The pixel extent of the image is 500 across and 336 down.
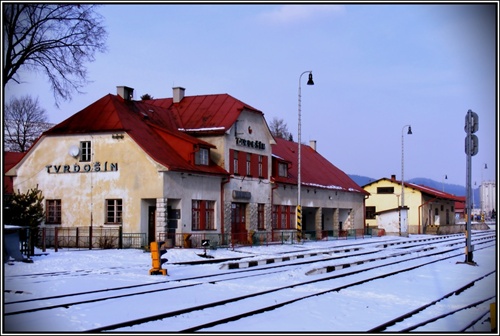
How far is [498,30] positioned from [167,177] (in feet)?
A: 86.8

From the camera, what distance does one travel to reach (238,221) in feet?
141

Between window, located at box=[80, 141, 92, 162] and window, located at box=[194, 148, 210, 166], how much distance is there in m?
5.89

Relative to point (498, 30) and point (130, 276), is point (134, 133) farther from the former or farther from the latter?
point (498, 30)

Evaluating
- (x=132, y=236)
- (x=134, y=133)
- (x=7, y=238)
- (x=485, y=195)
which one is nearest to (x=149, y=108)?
(x=134, y=133)

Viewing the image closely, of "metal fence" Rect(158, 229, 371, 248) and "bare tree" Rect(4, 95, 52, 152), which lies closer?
"metal fence" Rect(158, 229, 371, 248)

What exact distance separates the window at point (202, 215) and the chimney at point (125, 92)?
8208mm

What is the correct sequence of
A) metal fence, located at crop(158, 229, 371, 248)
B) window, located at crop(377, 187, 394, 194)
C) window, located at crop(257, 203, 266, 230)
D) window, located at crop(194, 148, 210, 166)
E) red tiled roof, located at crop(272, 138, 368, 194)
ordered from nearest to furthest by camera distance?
metal fence, located at crop(158, 229, 371, 248), window, located at crop(194, 148, 210, 166), window, located at crop(257, 203, 266, 230), red tiled roof, located at crop(272, 138, 368, 194), window, located at crop(377, 187, 394, 194)

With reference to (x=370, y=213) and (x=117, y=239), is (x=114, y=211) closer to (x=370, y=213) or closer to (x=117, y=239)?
(x=117, y=239)

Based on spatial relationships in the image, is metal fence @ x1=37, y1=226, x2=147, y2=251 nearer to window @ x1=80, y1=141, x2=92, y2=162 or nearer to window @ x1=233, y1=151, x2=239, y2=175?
window @ x1=80, y1=141, x2=92, y2=162

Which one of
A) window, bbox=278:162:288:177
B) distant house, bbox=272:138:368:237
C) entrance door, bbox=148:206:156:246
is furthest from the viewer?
window, bbox=278:162:288:177

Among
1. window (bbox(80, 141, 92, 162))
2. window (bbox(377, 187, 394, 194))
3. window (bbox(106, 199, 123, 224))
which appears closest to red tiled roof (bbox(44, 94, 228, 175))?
window (bbox(80, 141, 92, 162))

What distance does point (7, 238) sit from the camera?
942 inches

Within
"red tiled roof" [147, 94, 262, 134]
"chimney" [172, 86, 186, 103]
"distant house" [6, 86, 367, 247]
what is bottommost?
"distant house" [6, 86, 367, 247]

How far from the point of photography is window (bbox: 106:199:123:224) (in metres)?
36.8
